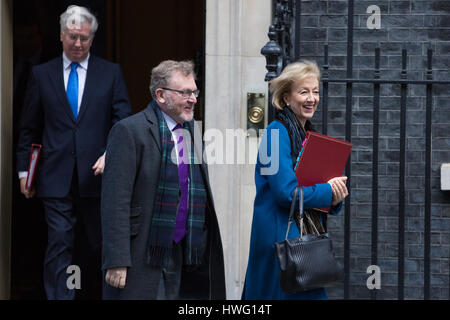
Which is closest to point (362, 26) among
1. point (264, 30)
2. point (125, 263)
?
point (264, 30)

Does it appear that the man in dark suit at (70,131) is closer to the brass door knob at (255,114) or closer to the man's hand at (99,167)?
the man's hand at (99,167)

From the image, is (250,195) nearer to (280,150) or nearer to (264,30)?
(264,30)

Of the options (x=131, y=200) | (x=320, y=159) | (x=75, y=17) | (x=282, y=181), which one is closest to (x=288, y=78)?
(x=320, y=159)

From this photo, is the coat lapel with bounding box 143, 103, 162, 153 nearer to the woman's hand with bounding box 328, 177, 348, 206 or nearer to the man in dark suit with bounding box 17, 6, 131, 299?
the woman's hand with bounding box 328, 177, 348, 206

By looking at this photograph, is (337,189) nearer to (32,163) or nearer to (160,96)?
(160,96)

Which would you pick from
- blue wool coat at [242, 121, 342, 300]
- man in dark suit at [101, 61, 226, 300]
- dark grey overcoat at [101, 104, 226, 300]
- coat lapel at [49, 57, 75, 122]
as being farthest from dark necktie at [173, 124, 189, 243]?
coat lapel at [49, 57, 75, 122]

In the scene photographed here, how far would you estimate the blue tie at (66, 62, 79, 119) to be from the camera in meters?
6.50

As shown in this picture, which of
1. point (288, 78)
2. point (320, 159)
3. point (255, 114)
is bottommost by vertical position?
point (320, 159)

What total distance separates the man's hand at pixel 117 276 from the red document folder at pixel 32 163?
1847mm

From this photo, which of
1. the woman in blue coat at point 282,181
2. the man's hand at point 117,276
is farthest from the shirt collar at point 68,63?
the man's hand at point 117,276

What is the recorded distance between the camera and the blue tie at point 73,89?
650cm

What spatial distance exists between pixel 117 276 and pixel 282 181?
969mm

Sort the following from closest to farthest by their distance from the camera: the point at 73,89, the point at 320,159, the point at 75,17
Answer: the point at 320,159 < the point at 75,17 < the point at 73,89

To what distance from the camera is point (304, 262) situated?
470 centimetres
